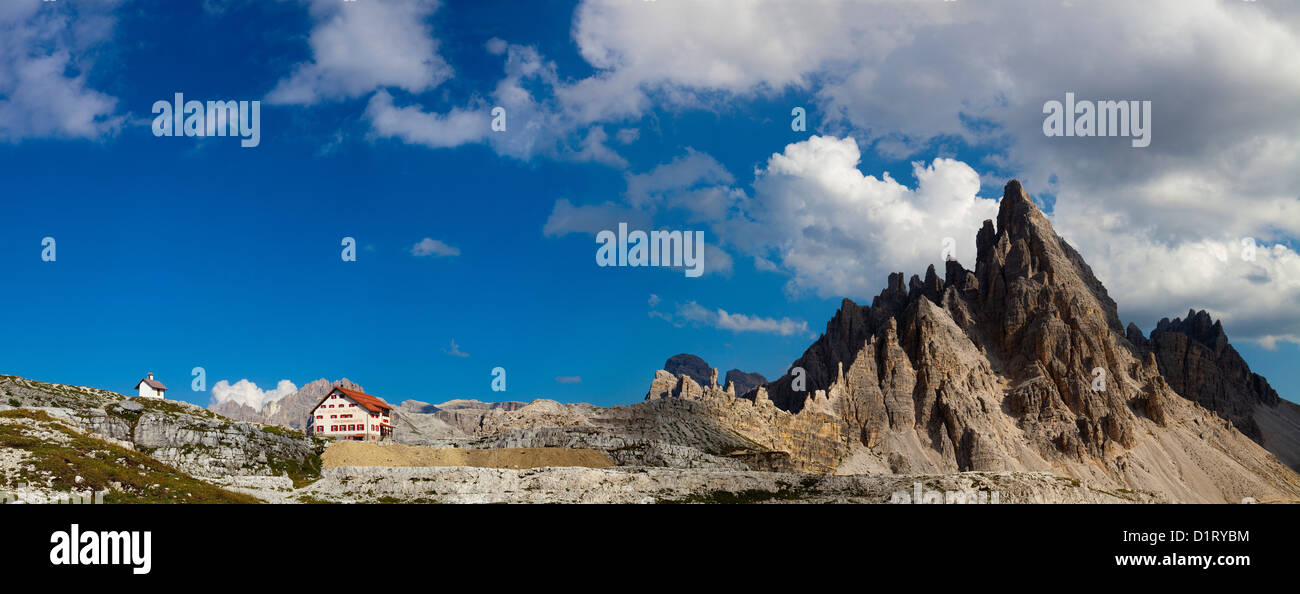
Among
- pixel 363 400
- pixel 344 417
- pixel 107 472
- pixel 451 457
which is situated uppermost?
pixel 363 400

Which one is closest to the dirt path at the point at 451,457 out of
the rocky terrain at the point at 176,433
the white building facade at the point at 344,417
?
the rocky terrain at the point at 176,433

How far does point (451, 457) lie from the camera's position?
11525cm

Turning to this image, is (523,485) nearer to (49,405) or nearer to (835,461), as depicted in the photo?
(49,405)

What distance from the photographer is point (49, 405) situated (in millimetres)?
98438

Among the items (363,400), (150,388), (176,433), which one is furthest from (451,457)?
(150,388)

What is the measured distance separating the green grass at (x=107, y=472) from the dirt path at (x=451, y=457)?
29.0m

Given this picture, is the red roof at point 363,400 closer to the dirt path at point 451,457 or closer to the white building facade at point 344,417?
the white building facade at point 344,417

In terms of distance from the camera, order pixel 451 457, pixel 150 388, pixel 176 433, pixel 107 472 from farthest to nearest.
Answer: pixel 150 388 → pixel 451 457 → pixel 176 433 → pixel 107 472

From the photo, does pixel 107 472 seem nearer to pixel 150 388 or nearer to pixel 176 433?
pixel 176 433

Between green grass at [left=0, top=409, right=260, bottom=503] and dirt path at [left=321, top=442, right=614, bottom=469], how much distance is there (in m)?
29.0

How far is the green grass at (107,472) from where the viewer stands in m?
60.2

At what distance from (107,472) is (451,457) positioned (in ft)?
178
